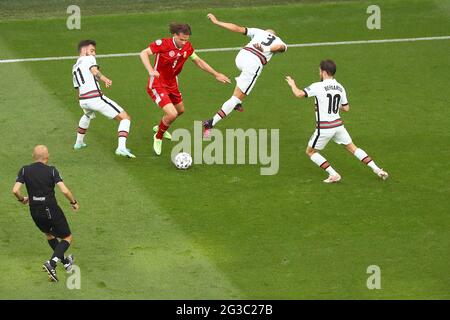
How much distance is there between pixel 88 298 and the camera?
18.1 meters

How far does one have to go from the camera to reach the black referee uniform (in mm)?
18484

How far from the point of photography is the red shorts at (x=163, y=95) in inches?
950

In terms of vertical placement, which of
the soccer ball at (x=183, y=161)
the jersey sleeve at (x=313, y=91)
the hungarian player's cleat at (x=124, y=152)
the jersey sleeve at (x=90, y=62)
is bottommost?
the soccer ball at (x=183, y=161)

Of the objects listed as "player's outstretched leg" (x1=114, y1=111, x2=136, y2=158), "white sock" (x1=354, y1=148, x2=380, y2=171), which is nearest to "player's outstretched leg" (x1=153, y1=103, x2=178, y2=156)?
"player's outstretched leg" (x1=114, y1=111, x2=136, y2=158)

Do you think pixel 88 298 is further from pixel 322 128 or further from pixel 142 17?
pixel 142 17

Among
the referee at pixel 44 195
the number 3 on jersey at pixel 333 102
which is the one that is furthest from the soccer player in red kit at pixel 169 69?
the referee at pixel 44 195

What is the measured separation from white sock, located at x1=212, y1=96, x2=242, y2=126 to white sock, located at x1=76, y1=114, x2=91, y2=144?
2.66 meters

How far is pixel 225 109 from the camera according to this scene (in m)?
25.1

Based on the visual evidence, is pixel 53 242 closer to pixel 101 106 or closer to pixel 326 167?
pixel 101 106

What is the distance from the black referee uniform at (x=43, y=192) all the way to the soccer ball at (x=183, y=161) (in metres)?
5.05

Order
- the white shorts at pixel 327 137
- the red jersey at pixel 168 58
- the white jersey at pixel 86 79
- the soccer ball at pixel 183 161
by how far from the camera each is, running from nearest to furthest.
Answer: the white shorts at pixel 327 137
the soccer ball at pixel 183 161
the red jersey at pixel 168 58
the white jersey at pixel 86 79

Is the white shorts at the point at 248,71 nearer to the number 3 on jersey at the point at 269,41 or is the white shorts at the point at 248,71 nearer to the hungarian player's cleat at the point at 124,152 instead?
the number 3 on jersey at the point at 269,41

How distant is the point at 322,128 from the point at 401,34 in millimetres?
10015

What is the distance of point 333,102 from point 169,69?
3.71 m
